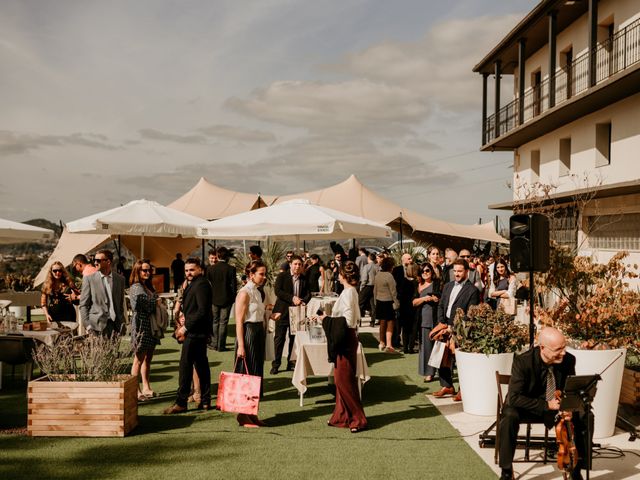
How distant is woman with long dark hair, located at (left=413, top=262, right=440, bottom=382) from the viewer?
10188 millimetres

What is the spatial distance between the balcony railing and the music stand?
13.7 meters

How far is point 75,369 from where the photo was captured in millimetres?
7301

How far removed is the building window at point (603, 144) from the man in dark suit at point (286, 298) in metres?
13.5

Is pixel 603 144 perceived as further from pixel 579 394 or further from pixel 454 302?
pixel 579 394

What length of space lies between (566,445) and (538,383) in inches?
27.5

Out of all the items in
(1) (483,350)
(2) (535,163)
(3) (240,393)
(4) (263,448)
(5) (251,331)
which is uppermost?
(2) (535,163)

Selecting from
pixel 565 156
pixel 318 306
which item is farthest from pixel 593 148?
pixel 318 306

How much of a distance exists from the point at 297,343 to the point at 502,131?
21.4 meters

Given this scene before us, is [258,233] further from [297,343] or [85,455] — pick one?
[85,455]

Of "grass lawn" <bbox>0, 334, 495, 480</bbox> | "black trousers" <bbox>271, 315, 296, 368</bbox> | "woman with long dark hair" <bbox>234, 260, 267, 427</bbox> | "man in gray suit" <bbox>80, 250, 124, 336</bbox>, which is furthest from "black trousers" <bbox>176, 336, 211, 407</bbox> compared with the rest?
"black trousers" <bbox>271, 315, 296, 368</bbox>

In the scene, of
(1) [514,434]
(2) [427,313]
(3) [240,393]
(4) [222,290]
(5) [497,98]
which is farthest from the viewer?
(5) [497,98]

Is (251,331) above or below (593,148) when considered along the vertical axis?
below

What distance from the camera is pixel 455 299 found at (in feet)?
30.1

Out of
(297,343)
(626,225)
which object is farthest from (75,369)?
(626,225)
